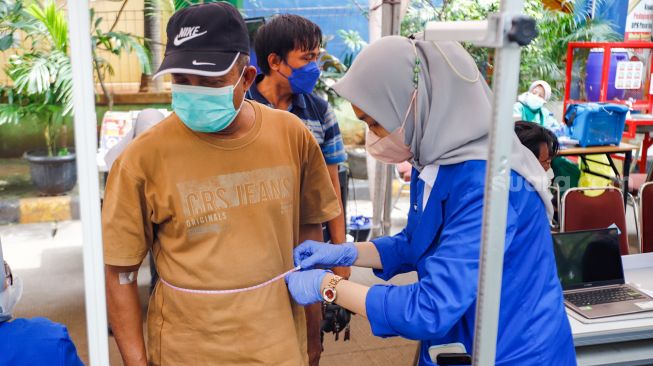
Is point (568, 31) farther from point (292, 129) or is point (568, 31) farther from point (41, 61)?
point (292, 129)

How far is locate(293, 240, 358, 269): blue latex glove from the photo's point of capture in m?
1.59

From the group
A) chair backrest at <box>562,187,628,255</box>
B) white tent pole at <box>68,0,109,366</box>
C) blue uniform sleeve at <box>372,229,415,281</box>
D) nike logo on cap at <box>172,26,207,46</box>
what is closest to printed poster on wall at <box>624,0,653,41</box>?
chair backrest at <box>562,187,628,255</box>

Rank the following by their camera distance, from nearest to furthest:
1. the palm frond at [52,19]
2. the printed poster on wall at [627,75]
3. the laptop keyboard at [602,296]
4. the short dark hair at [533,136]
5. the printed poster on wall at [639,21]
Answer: the laptop keyboard at [602,296] < the short dark hair at [533,136] < the palm frond at [52,19] < the printed poster on wall at [627,75] < the printed poster on wall at [639,21]

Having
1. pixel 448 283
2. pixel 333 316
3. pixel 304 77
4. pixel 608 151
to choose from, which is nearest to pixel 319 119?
pixel 304 77

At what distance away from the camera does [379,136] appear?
4.89 ft

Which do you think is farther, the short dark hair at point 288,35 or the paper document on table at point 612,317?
the short dark hair at point 288,35

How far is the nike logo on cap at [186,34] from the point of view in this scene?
135 centimetres

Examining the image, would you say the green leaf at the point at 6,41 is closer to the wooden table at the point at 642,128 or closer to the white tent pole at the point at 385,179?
the white tent pole at the point at 385,179

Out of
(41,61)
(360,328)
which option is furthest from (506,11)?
(41,61)

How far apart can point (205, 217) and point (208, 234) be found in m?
0.04

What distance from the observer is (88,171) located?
3.10 ft

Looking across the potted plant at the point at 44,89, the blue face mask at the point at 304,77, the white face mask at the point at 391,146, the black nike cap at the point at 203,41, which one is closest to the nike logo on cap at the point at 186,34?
the black nike cap at the point at 203,41

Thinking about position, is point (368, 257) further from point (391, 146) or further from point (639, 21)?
point (639, 21)

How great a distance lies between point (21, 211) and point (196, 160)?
209 inches
